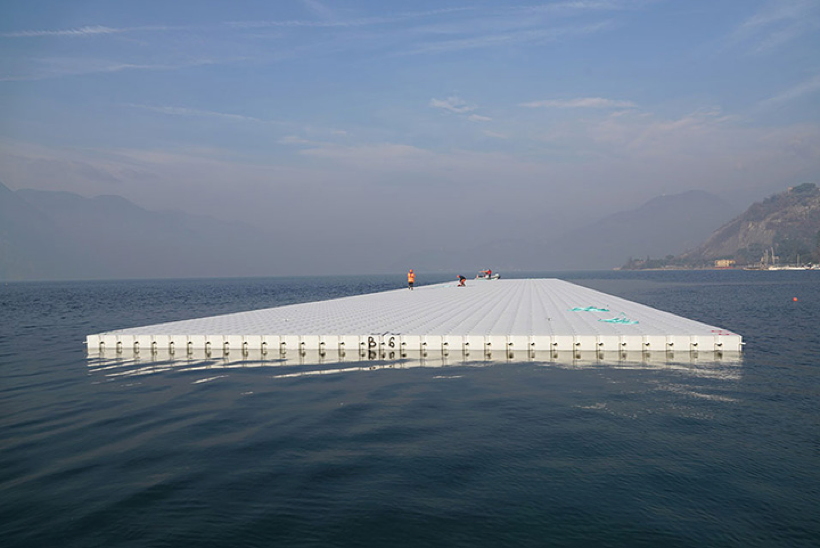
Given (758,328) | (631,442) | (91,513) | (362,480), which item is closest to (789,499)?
(631,442)

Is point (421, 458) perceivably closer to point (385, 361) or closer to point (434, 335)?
point (385, 361)

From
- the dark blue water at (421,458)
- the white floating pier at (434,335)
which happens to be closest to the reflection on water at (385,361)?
the white floating pier at (434,335)

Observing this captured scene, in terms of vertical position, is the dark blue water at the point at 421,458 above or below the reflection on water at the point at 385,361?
below

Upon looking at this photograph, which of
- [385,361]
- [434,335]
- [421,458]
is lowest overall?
[421,458]

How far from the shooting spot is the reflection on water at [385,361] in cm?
1573

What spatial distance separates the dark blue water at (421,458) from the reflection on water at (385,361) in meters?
0.48

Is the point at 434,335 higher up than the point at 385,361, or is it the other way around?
the point at 434,335

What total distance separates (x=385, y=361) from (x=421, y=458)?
8.40 m

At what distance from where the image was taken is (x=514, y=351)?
57.2 feet

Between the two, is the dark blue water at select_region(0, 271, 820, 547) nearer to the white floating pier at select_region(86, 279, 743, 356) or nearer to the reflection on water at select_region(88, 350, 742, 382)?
the reflection on water at select_region(88, 350, 742, 382)

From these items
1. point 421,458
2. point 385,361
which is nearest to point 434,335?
point 385,361

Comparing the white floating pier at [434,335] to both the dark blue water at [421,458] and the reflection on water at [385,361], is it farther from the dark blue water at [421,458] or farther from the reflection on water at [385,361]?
the dark blue water at [421,458]

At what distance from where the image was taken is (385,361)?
1700 centimetres

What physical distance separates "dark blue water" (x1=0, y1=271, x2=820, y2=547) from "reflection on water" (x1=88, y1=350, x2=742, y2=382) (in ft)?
1.59
